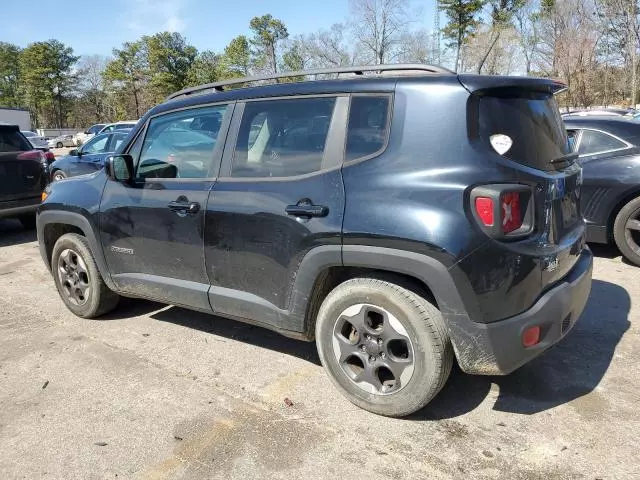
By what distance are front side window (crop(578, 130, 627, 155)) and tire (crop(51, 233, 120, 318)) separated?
5273mm

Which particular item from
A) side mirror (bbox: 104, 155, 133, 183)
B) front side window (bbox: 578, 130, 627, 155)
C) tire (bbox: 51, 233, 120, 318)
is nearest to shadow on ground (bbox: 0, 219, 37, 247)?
tire (bbox: 51, 233, 120, 318)

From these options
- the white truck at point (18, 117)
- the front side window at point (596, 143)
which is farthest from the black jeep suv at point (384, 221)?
the white truck at point (18, 117)

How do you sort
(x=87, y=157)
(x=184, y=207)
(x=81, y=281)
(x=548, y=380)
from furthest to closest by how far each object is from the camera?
1. (x=87, y=157)
2. (x=81, y=281)
3. (x=184, y=207)
4. (x=548, y=380)

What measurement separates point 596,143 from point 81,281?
5598mm

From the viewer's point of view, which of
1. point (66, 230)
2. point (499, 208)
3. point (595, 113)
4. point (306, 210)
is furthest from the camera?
point (595, 113)

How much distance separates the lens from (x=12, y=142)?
802 cm

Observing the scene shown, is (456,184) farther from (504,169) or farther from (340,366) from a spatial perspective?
(340,366)

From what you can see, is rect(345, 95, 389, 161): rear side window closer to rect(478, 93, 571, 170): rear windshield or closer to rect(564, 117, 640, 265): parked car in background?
rect(478, 93, 571, 170): rear windshield

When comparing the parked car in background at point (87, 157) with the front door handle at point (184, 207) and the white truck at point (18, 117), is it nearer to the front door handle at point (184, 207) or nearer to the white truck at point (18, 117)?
the front door handle at point (184, 207)

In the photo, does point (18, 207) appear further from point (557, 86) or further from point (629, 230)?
point (629, 230)

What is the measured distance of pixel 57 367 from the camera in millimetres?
3693

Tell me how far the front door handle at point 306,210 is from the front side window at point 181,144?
→ 2.76ft

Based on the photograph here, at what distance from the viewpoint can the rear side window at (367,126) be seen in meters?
2.78

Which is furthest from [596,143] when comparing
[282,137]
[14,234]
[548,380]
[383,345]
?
[14,234]
